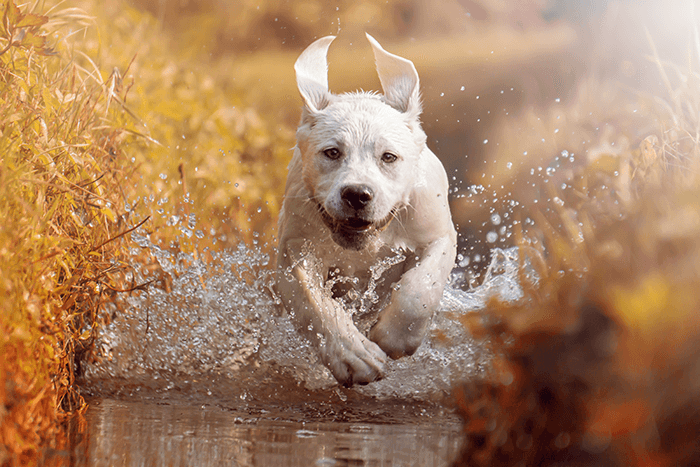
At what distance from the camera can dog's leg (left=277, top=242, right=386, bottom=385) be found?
120 inches

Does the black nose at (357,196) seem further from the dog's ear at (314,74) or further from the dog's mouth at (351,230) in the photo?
the dog's ear at (314,74)

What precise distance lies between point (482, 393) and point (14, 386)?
1.29 m

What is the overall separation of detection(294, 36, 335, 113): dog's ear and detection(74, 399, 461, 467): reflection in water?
73.3 inches

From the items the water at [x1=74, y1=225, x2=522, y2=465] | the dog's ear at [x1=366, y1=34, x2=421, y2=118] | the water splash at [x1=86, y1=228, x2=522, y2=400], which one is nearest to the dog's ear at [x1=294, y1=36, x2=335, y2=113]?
the dog's ear at [x1=366, y1=34, x2=421, y2=118]

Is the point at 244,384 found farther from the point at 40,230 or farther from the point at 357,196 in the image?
the point at 40,230

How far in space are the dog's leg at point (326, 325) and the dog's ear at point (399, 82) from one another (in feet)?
3.45

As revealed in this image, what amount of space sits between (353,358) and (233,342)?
1222 millimetres

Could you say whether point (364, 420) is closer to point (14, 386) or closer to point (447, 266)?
point (447, 266)

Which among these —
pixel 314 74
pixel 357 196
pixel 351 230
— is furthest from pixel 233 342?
pixel 314 74

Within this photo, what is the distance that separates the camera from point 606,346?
1316 mm

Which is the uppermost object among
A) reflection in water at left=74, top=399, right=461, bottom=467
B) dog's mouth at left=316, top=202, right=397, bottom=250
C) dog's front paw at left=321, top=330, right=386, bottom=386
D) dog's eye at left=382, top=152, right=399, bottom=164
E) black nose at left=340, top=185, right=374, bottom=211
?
dog's eye at left=382, top=152, right=399, bottom=164

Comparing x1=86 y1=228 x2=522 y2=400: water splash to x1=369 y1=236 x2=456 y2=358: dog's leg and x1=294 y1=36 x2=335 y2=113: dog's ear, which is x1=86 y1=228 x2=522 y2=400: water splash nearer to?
x1=369 y1=236 x2=456 y2=358: dog's leg

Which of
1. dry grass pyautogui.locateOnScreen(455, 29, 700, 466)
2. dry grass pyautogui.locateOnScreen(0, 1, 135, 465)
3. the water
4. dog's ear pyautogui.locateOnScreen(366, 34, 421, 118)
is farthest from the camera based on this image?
dog's ear pyautogui.locateOnScreen(366, 34, 421, 118)

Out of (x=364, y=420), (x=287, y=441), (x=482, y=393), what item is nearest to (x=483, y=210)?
(x=364, y=420)
